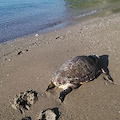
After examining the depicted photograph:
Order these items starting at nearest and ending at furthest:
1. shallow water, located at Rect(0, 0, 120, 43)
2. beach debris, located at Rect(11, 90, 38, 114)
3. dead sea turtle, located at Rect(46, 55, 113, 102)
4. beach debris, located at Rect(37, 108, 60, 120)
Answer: beach debris, located at Rect(37, 108, 60, 120) < beach debris, located at Rect(11, 90, 38, 114) < dead sea turtle, located at Rect(46, 55, 113, 102) < shallow water, located at Rect(0, 0, 120, 43)

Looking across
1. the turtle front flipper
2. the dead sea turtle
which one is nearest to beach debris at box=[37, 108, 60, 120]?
the turtle front flipper

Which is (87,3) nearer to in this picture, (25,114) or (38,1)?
(38,1)

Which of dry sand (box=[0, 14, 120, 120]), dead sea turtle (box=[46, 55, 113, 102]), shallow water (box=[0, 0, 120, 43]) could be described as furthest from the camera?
shallow water (box=[0, 0, 120, 43])

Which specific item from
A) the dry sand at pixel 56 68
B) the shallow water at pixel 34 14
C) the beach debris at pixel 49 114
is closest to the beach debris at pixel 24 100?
the dry sand at pixel 56 68

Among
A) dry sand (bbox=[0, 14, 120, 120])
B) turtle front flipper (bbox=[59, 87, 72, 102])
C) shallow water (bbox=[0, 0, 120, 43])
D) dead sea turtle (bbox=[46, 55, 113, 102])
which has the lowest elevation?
shallow water (bbox=[0, 0, 120, 43])

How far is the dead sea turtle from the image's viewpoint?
210 inches

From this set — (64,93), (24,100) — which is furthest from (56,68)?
(24,100)

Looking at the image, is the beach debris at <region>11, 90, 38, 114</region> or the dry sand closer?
the dry sand

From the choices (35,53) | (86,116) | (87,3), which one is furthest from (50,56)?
(87,3)

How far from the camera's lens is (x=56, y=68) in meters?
6.48

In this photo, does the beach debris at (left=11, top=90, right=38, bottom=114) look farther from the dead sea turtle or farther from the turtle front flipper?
the turtle front flipper

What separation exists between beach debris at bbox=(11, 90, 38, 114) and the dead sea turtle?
0.44 meters

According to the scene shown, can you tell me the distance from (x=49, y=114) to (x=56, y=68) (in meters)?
2.04

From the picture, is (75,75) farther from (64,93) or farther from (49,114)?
(49,114)
